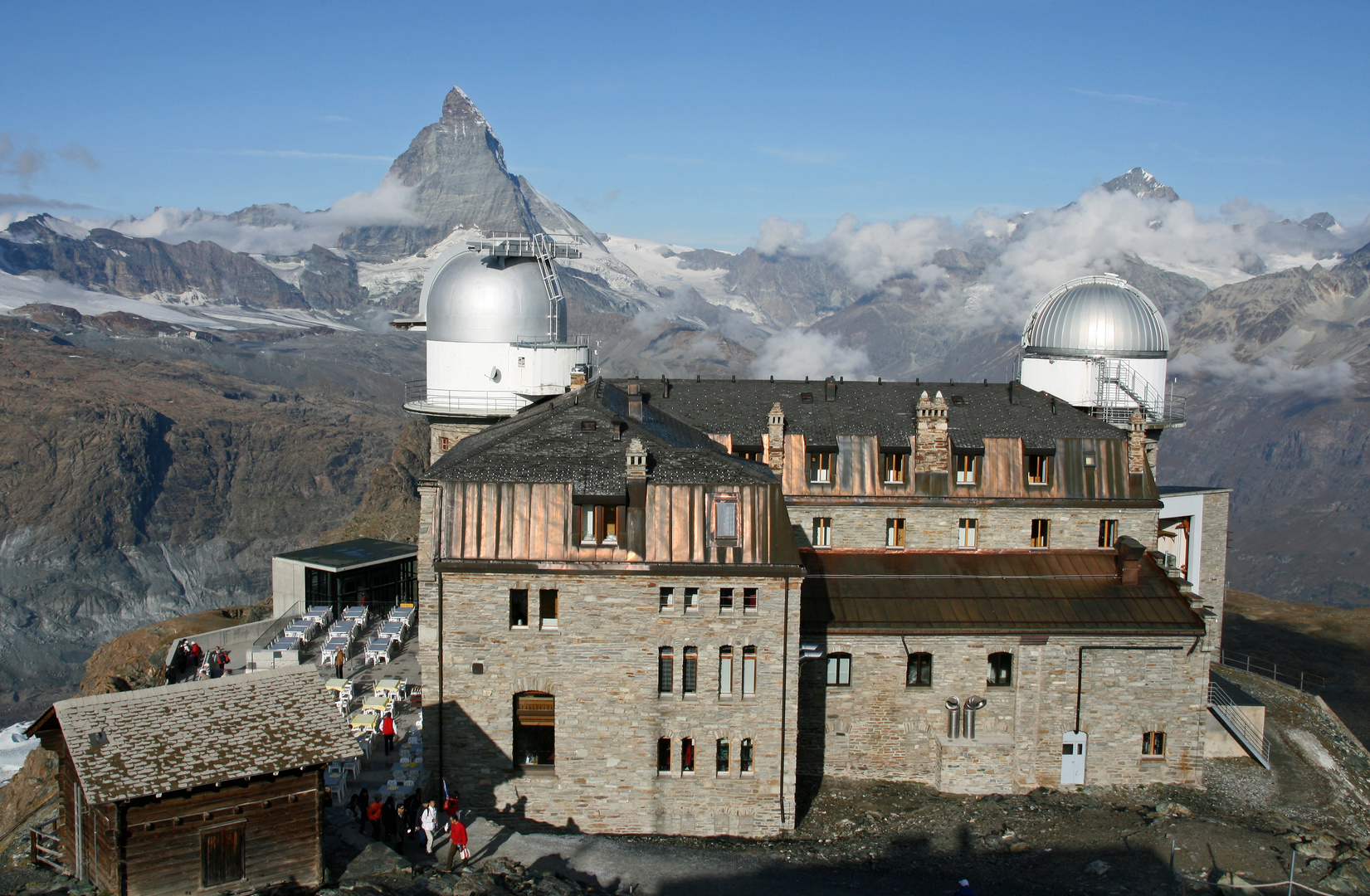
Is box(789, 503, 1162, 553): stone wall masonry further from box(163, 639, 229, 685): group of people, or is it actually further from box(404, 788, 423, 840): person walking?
box(163, 639, 229, 685): group of people

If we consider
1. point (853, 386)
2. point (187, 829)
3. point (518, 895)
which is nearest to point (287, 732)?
point (187, 829)

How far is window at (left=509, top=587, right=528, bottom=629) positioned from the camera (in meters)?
31.4

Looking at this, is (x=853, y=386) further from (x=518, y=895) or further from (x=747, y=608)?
(x=518, y=895)

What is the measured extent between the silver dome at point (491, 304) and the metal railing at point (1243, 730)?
1218 inches

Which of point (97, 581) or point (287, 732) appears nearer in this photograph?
point (287, 732)

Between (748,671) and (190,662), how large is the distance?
25045mm

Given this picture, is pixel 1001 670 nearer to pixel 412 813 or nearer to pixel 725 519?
pixel 725 519

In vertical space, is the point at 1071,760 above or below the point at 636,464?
below

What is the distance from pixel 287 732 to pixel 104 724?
3711mm

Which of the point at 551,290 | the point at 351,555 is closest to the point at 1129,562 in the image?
the point at 551,290

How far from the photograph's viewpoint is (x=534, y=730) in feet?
105

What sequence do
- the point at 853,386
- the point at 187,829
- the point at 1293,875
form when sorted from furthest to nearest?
1. the point at 853,386
2. the point at 1293,875
3. the point at 187,829

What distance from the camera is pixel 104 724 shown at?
81.8 ft

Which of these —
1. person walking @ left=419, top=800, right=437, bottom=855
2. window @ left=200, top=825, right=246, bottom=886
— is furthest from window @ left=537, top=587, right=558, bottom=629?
window @ left=200, top=825, right=246, bottom=886
